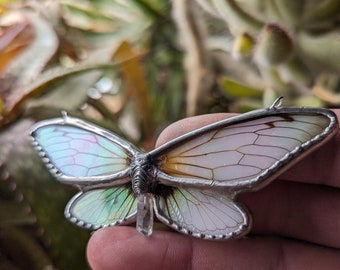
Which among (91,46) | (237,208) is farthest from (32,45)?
(237,208)

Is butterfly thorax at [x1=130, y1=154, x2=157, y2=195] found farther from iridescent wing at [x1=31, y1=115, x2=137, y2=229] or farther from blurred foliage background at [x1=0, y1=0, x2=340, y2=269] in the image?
blurred foliage background at [x1=0, y1=0, x2=340, y2=269]

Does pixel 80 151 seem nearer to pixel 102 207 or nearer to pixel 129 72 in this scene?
pixel 102 207

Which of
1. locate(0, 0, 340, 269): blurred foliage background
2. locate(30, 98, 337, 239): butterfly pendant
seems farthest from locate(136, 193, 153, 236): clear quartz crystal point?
locate(0, 0, 340, 269): blurred foliage background

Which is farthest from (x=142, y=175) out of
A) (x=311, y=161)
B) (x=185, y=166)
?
(x=311, y=161)

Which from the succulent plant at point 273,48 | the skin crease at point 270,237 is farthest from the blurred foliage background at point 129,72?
the skin crease at point 270,237

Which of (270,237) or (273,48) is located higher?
(273,48)

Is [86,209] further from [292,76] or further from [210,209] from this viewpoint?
[292,76]

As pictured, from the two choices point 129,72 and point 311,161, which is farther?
point 129,72
